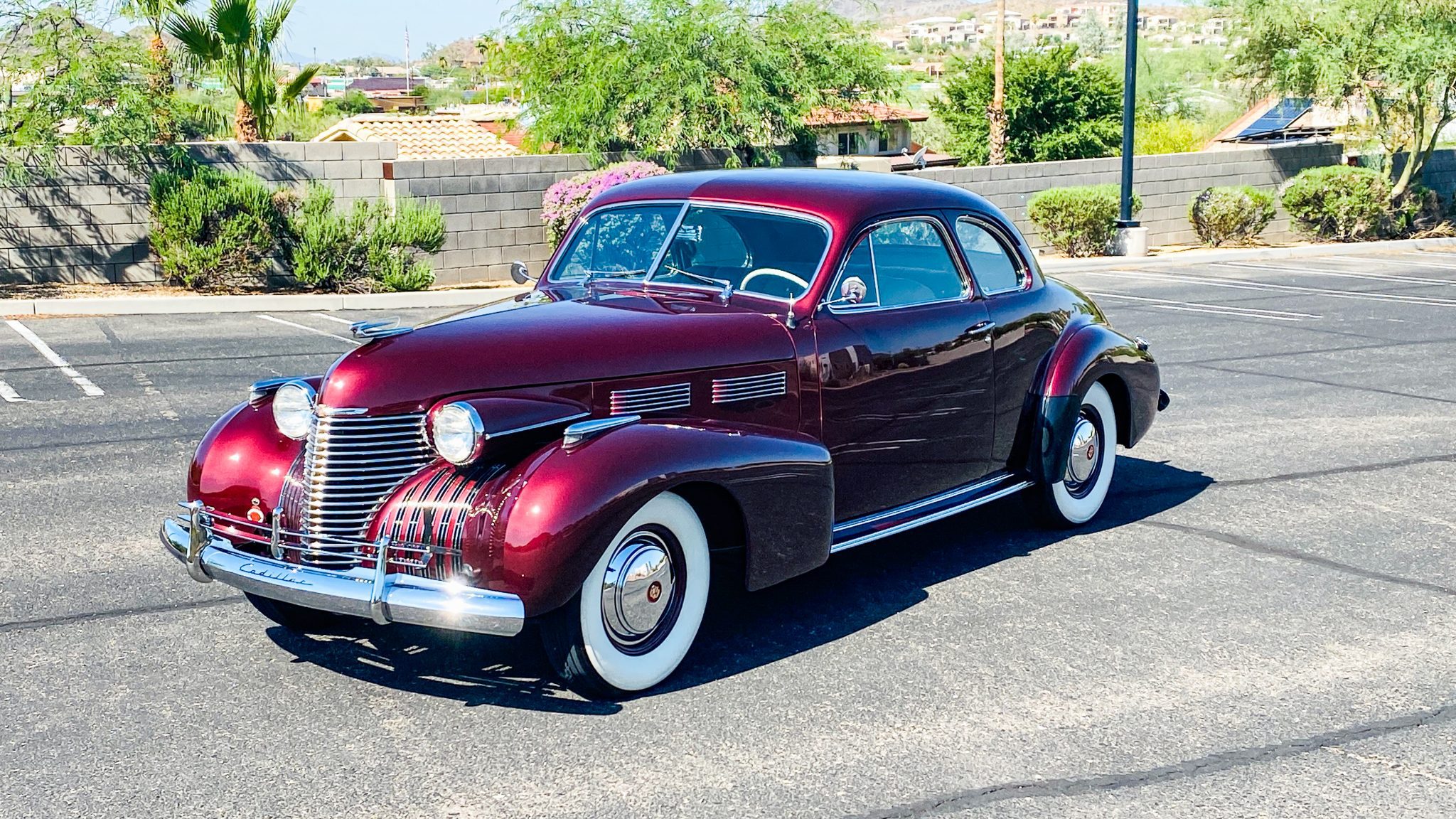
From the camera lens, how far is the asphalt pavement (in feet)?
13.2

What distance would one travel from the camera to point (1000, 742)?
4391mm

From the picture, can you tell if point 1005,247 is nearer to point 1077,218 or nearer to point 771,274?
point 771,274

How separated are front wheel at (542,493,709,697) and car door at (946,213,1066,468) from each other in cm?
214

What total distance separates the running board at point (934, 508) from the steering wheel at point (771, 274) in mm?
991

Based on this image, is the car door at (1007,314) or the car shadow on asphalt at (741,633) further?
the car door at (1007,314)

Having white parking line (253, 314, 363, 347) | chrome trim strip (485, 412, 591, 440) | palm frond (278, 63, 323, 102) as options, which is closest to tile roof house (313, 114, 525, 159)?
palm frond (278, 63, 323, 102)

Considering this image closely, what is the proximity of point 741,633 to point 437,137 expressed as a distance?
32.7 m

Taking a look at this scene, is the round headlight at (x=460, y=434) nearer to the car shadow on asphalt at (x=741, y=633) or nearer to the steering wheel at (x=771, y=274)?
the car shadow on asphalt at (x=741, y=633)

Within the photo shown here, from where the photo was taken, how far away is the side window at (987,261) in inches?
257

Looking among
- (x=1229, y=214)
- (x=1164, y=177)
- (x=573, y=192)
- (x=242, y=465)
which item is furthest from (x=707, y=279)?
(x=1164, y=177)

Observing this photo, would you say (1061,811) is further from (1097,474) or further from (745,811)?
(1097,474)

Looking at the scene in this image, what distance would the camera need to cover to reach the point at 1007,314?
6555 millimetres

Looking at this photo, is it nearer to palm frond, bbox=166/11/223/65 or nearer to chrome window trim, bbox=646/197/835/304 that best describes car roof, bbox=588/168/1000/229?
chrome window trim, bbox=646/197/835/304

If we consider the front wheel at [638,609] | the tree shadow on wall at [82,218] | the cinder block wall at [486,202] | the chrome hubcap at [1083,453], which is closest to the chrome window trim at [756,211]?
the front wheel at [638,609]
